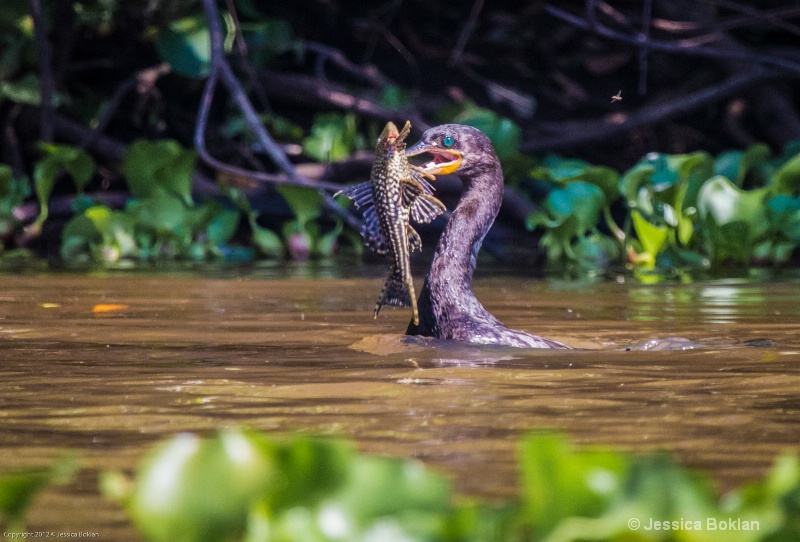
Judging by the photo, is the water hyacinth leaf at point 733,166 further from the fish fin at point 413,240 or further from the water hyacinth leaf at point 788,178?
the fish fin at point 413,240

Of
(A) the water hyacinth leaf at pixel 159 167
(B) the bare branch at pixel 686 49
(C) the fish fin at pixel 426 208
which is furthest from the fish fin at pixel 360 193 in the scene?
(A) the water hyacinth leaf at pixel 159 167

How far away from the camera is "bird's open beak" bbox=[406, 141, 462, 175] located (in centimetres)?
435

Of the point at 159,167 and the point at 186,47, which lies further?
the point at 186,47

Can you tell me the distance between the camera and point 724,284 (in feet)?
21.4

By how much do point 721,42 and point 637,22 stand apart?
107cm

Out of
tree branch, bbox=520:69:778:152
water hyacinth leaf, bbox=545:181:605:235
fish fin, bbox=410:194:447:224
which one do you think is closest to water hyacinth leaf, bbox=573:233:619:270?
water hyacinth leaf, bbox=545:181:605:235

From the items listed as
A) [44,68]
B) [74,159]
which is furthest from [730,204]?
[44,68]

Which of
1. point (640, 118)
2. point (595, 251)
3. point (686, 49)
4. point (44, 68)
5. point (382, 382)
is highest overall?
point (686, 49)

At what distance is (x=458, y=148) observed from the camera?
4477 millimetres

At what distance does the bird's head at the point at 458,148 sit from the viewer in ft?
14.6

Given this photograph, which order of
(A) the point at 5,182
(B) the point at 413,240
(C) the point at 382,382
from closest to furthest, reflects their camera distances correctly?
(C) the point at 382,382
(B) the point at 413,240
(A) the point at 5,182

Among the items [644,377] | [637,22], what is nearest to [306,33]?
[637,22]

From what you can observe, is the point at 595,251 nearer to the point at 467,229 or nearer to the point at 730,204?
the point at 730,204

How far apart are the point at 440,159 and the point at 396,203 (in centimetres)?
53
